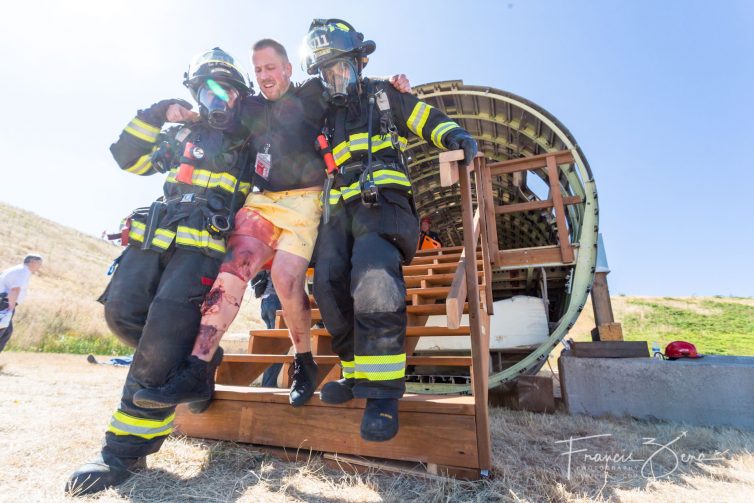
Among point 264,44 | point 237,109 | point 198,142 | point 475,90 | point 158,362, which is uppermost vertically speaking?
point 475,90

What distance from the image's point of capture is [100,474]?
1.78 m

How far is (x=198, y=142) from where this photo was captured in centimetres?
232

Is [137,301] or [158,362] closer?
[158,362]

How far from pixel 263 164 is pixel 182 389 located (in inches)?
53.6

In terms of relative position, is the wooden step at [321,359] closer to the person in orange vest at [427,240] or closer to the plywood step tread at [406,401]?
the plywood step tread at [406,401]

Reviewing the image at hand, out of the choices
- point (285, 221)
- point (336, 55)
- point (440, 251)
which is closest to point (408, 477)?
point (285, 221)

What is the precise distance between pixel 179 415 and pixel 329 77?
2.47 metres

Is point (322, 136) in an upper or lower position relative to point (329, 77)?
lower

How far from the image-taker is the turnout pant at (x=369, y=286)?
5.89 ft

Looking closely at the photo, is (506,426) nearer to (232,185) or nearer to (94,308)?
(232,185)

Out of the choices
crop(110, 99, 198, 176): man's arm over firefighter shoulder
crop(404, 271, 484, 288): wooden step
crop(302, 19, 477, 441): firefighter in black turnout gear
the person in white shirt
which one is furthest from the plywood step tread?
the person in white shirt

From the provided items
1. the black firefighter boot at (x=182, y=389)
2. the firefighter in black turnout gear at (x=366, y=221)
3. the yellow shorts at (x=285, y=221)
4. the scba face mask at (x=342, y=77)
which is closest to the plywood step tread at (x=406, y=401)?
the firefighter in black turnout gear at (x=366, y=221)

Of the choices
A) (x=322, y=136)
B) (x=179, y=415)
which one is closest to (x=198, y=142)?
(x=322, y=136)

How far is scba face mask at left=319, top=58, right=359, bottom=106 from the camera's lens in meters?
2.37
